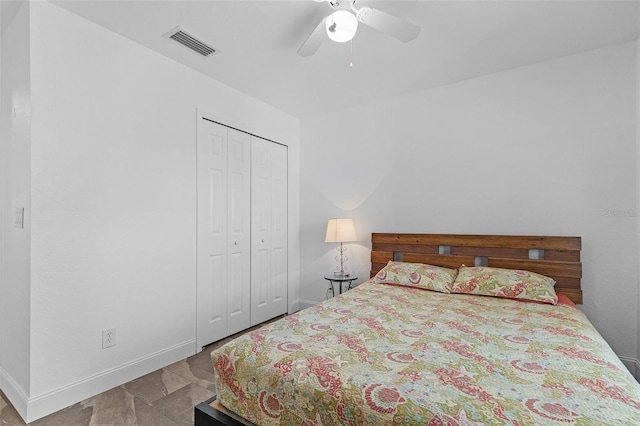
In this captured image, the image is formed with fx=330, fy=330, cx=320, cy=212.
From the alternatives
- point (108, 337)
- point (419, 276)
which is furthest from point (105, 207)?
point (419, 276)

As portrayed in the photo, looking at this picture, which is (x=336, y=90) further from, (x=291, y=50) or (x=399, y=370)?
(x=399, y=370)

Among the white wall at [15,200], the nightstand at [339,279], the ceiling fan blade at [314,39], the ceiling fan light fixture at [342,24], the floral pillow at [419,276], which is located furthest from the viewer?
the nightstand at [339,279]

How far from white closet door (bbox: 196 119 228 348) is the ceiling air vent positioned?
59 cm

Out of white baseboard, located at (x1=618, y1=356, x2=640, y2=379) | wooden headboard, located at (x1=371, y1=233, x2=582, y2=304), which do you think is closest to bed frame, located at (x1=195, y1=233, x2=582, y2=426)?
wooden headboard, located at (x1=371, y1=233, x2=582, y2=304)

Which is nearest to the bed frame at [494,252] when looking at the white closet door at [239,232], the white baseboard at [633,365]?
the white baseboard at [633,365]

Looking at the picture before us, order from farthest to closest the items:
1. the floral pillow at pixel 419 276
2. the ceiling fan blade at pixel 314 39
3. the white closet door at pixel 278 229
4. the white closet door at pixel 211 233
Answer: the white closet door at pixel 278 229 < the white closet door at pixel 211 233 < the floral pillow at pixel 419 276 < the ceiling fan blade at pixel 314 39

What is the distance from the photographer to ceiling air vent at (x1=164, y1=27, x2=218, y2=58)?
2.35m

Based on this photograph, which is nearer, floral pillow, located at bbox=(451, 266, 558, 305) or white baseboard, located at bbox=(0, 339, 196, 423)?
white baseboard, located at bbox=(0, 339, 196, 423)

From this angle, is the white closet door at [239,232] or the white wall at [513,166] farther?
the white closet door at [239,232]

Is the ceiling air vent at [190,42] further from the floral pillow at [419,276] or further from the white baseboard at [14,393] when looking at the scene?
the white baseboard at [14,393]

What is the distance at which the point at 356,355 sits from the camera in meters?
1.44

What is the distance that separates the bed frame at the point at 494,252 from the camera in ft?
8.48

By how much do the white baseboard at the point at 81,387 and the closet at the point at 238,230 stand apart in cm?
41

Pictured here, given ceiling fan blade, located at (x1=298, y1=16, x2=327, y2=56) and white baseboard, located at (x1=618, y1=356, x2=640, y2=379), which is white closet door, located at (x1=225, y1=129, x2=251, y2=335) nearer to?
ceiling fan blade, located at (x1=298, y1=16, x2=327, y2=56)
